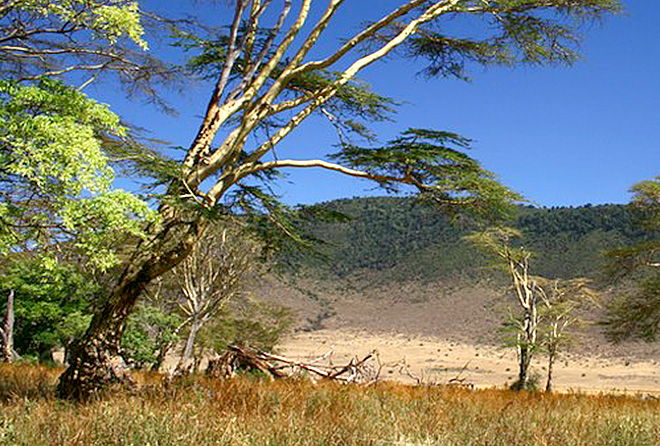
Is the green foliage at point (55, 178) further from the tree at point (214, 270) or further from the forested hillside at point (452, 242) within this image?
the forested hillside at point (452, 242)

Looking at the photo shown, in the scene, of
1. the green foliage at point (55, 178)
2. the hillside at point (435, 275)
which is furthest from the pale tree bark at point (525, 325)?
the hillside at point (435, 275)

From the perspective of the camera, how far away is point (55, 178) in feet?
22.4

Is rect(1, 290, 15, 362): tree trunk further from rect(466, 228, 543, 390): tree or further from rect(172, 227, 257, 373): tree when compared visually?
rect(466, 228, 543, 390): tree

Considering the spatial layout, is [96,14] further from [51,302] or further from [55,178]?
[51,302]

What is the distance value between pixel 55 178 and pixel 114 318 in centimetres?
204

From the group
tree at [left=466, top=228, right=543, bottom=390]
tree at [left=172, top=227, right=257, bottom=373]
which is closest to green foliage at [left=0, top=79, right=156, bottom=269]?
tree at [left=172, top=227, right=257, bottom=373]

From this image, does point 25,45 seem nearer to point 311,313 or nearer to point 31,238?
point 31,238

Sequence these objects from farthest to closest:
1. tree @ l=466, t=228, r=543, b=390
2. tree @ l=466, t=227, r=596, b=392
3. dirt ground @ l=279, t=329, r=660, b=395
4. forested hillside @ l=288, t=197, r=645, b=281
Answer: forested hillside @ l=288, t=197, r=645, b=281 < dirt ground @ l=279, t=329, r=660, b=395 < tree @ l=466, t=227, r=596, b=392 < tree @ l=466, t=228, r=543, b=390

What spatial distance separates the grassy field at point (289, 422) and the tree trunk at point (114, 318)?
0.44 m

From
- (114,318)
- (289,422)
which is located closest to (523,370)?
(114,318)

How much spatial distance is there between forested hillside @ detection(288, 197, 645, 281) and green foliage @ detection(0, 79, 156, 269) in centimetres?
5711

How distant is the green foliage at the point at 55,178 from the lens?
659cm

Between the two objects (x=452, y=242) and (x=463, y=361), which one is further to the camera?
(x=452, y=242)

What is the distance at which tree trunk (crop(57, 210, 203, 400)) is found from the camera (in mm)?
7715
